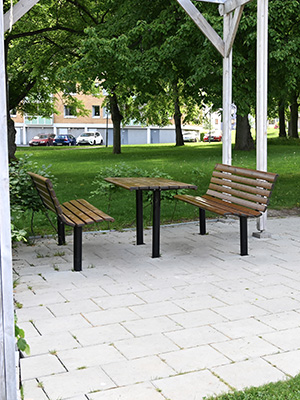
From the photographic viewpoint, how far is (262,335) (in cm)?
432

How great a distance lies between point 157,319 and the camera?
15.4ft

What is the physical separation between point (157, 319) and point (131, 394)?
1346mm

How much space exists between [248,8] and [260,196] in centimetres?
561

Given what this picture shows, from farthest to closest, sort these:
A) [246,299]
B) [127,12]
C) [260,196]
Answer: [127,12]
[260,196]
[246,299]

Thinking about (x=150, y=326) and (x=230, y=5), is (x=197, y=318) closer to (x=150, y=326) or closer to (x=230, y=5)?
(x=150, y=326)

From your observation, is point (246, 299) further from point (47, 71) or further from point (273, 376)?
point (47, 71)

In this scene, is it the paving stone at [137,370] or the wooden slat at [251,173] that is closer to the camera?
the paving stone at [137,370]

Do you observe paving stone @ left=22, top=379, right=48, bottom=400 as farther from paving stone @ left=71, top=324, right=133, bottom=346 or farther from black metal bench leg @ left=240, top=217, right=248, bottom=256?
black metal bench leg @ left=240, top=217, right=248, bottom=256

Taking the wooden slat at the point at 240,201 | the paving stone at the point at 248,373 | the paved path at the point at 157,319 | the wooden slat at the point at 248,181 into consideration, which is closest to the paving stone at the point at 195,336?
the paved path at the point at 157,319

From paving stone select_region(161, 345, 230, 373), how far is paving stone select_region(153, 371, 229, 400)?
4.6 inches

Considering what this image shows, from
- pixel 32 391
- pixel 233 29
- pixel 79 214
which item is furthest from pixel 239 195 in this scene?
pixel 32 391

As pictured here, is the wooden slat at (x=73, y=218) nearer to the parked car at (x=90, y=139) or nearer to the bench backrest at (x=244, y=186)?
the bench backrest at (x=244, y=186)

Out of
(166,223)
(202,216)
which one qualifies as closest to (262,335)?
(202,216)

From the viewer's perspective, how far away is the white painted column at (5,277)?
8.64 ft
